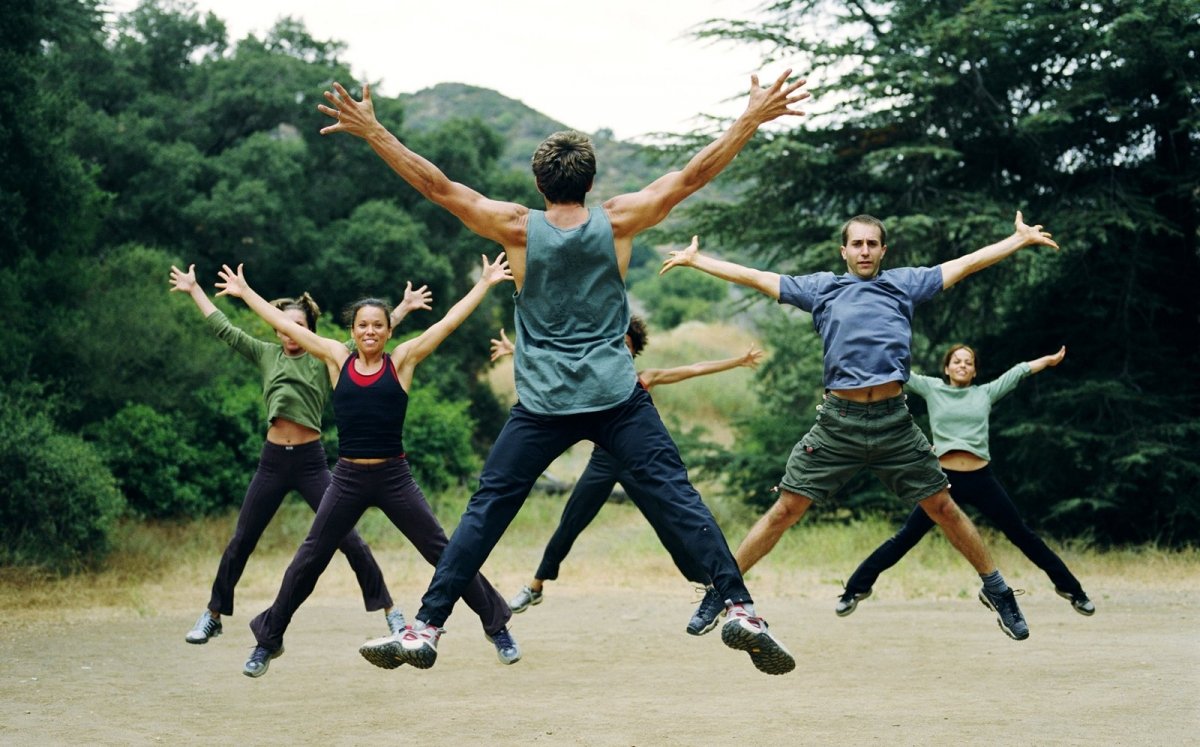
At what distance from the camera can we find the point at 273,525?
2161 cm

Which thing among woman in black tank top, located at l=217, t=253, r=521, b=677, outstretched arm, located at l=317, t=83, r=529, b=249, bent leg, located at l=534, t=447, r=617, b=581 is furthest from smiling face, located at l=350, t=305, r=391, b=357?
bent leg, located at l=534, t=447, r=617, b=581

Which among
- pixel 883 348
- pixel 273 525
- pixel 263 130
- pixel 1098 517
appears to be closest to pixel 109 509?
pixel 273 525

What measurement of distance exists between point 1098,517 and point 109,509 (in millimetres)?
13786

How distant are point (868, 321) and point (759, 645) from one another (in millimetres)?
2277

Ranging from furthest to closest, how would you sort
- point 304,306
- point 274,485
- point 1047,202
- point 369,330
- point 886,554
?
1. point 1047,202
2. point 886,554
3. point 304,306
4. point 274,485
5. point 369,330

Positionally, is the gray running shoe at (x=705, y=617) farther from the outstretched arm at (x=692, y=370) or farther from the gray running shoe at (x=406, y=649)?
the outstretched arm at (x=692, y=370)

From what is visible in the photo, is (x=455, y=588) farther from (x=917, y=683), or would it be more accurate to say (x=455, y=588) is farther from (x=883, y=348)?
(x=917, y=683)

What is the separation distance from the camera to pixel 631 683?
9.77m

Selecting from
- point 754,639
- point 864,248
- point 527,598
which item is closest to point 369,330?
point 864,248

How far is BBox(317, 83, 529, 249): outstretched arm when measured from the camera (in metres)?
5.99

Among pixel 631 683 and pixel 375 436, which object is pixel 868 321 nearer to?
pixel 375 436

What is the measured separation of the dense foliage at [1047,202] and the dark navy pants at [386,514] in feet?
40.6

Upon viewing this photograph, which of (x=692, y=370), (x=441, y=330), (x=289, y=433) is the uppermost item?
(x=441, y=330)

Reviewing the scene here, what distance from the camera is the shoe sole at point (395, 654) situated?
19.6 feet
